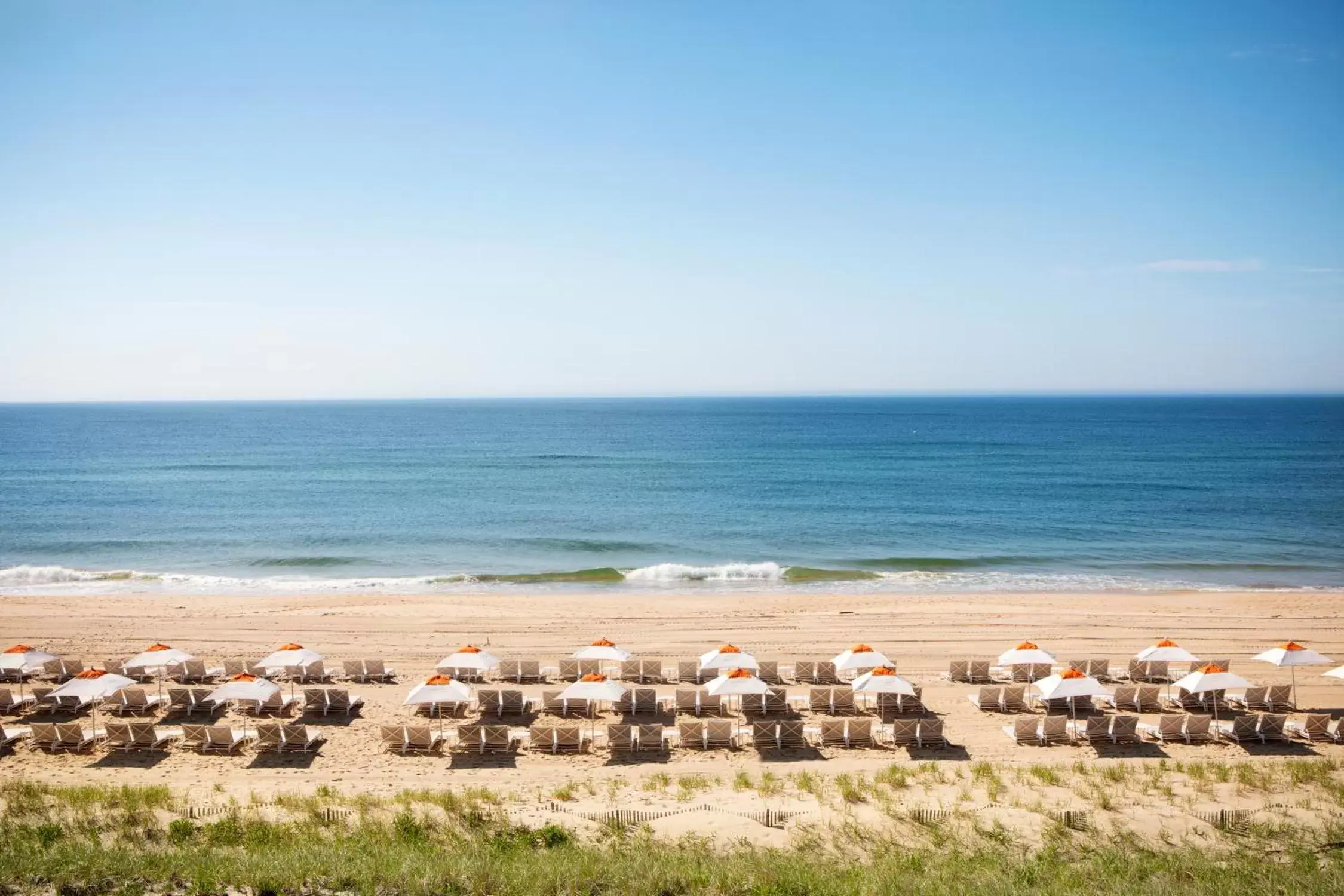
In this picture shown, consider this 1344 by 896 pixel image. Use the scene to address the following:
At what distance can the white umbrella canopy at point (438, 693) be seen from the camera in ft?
47.7

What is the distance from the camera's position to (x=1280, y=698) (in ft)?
53.0

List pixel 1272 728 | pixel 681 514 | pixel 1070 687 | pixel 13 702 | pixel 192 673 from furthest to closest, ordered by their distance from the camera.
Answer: pixel 681 514 → pixel 192 673 → pixel 13 702 → pixel 1070 687 → pixel 1272 728

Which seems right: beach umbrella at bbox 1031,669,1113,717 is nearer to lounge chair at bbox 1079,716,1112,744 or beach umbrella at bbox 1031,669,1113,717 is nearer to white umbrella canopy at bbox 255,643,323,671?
lounge chair at bbox 1079,716,1112,744

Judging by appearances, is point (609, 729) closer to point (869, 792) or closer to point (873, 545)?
point (869, 792)

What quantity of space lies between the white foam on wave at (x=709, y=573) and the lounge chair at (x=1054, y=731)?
54.8 ft

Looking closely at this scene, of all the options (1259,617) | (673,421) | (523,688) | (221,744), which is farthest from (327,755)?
(673,421)

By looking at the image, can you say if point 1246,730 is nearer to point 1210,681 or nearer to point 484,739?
→ point 1210,681

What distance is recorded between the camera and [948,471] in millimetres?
62625

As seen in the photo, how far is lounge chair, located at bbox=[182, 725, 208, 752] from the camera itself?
14492mm

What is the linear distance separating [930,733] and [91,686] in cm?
1576

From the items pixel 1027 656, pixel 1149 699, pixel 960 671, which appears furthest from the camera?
pixel 960 671

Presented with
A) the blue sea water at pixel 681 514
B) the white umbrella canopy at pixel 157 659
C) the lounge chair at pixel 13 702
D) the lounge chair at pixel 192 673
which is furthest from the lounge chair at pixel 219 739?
the blue sea water at pixel 681 514

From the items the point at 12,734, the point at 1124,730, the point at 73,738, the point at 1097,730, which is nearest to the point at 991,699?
the point at 1097,730

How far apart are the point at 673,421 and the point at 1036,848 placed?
138 m
